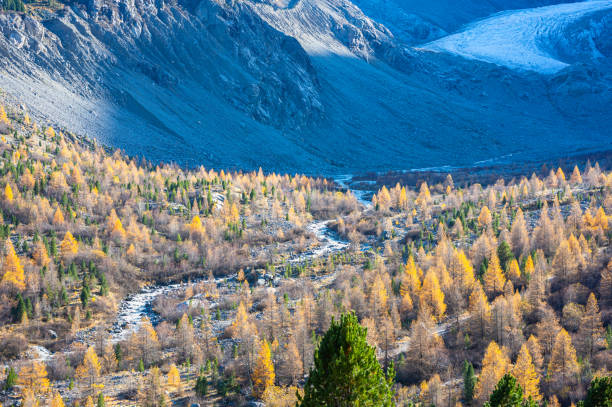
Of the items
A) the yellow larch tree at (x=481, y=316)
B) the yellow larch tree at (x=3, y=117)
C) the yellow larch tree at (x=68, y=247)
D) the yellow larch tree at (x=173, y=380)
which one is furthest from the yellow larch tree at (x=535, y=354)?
the yellow larch tree at (x=3, y=117)

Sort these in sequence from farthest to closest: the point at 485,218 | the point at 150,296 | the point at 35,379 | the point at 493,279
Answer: the point at 485,218, the point at 150,296, the point at 493,279, the point at 35,379

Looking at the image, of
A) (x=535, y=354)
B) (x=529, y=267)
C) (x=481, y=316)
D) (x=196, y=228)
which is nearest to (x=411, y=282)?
(x=481, y=316)

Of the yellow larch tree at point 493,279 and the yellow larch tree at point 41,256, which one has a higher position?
the yellow larch tree at point 41,256

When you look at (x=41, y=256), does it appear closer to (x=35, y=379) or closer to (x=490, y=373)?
(x=35, y=379)

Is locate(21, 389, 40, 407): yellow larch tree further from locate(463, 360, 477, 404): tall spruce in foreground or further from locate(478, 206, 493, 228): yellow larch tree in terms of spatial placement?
locate(478, 206, 493, 228): yellow larch tree

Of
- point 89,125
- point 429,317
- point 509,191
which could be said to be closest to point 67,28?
point 89,125

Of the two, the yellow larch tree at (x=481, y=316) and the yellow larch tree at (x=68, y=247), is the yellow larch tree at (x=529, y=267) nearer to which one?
the yellow larch tree at (x=481, y=316)

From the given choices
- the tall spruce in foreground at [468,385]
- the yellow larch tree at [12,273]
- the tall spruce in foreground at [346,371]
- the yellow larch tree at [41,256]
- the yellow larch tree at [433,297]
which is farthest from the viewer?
the yellow larch tree at [41,256]
